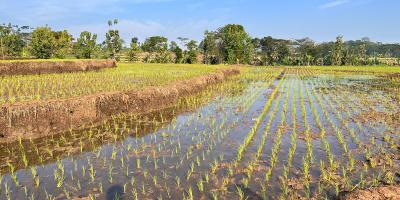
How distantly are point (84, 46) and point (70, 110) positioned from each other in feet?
152

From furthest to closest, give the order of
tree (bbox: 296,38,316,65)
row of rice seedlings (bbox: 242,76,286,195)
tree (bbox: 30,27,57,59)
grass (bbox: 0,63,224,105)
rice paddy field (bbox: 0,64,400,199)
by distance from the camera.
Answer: tree (bbox: 296,38,316,65) < tree (bbox: 30,27,57,59) < grass (bbox: 0,63,224,105) < row of rice seedlings (bbox: 242,76,286,195) < rice paddy field (bbox: 0,64,400,199)

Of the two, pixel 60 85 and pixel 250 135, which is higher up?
pixel 60 85

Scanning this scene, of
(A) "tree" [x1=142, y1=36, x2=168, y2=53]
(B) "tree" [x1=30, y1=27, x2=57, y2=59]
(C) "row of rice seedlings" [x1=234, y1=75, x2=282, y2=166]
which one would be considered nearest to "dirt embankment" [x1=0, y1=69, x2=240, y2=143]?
(C) "row of rice seedlings" [x1=234, y1=75, x2=282, y2=166]

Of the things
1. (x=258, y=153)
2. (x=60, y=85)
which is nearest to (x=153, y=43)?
(x=60, y=85)

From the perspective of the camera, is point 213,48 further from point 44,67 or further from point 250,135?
point 250,135

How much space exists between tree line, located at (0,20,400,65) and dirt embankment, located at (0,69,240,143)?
36010 millimetres

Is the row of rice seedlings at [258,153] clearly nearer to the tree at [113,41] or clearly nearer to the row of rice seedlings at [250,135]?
the row of rice seedlings at [250,135]

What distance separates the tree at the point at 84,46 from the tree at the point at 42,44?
6.82 meters

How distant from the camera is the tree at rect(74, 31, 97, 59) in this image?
169ft

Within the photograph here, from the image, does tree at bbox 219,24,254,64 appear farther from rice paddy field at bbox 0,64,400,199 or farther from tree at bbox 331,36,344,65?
rice paddy field at bbox 0,64,400,199

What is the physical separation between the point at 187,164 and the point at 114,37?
53.1 m

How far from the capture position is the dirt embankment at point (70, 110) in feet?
27.1

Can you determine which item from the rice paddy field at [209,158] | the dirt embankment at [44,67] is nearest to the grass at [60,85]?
the rice paddy field at [209,158]

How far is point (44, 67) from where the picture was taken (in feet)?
80.4
